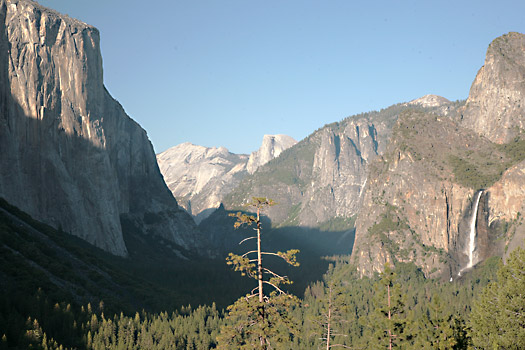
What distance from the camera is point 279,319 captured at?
35.2 m

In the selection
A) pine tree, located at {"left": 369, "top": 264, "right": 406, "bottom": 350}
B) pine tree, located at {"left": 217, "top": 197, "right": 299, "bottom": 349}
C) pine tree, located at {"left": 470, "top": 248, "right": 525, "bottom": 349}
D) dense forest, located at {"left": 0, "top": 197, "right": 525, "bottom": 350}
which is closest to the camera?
pine tree, located at {"left": 217, "top": 197, "right": 299, "bottom": 349}

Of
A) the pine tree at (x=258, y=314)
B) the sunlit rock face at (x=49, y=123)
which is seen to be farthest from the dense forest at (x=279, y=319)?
the sunlit rock face at (x=49, y=123)

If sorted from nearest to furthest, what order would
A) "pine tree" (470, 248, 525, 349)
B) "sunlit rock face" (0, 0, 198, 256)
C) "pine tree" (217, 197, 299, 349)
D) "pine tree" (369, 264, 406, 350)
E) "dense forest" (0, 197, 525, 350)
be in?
"pine tree" (217, 197, 299, 349) → "dense forest" (0, 197, 525, 350) → "pine tree" (470, 248, 525, 349) → "pine tree" (369, 264, 406, 350) → "sunlit rock face" (0, 0, 198, 256)

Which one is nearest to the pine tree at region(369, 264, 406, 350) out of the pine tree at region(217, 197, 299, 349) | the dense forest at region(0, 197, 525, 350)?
the dense forest at region(0, 197, 525, 350)

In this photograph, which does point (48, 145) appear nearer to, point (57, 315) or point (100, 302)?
point (100, 302)

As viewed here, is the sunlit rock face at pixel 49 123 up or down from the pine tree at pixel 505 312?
up

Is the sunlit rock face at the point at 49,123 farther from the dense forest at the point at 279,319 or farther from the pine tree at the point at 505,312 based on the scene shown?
the pine tree at the point at 505,312

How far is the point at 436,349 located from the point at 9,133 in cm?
13799

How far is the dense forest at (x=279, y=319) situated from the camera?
35.7 meters

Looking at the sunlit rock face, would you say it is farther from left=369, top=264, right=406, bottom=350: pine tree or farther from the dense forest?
left=369, top=264, right=406, bottom=350: pine tree

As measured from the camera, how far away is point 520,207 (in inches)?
7623

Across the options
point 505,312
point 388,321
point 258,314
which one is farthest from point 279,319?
point 388,321

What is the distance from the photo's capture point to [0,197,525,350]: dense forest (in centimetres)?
3572

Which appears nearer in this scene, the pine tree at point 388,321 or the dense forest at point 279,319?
the dense forest at point 279,319
